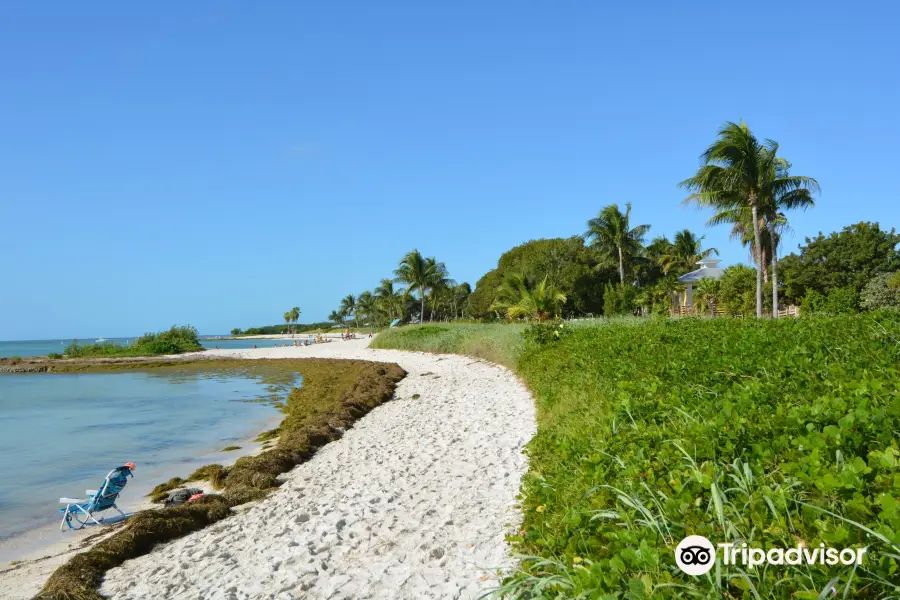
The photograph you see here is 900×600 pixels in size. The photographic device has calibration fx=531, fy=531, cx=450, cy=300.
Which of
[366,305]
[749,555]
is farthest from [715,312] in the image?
[366,305]

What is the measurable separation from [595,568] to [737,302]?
3367 centimetres

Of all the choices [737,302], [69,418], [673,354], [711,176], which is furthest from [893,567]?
[737,302]

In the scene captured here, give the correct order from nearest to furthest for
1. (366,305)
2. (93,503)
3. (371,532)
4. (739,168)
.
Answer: (371,532), (93,503), (739,168), (366,305)

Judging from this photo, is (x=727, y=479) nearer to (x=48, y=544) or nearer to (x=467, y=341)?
(x=48, y=544)

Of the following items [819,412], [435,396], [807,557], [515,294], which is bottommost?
[435,396]

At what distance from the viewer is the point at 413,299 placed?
232 ft

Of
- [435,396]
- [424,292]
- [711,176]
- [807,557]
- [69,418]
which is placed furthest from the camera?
[424,292]

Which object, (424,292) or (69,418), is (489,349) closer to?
(69,418)

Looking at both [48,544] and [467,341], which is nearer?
[48,544]

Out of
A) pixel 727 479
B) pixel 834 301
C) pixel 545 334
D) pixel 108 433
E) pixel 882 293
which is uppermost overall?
pixel 882 293

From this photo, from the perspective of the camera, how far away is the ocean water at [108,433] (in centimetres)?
930

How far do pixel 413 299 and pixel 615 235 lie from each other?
32.1 metres

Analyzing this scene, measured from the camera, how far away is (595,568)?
2436mm

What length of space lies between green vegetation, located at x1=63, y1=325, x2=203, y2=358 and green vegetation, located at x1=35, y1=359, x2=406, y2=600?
40028mm
